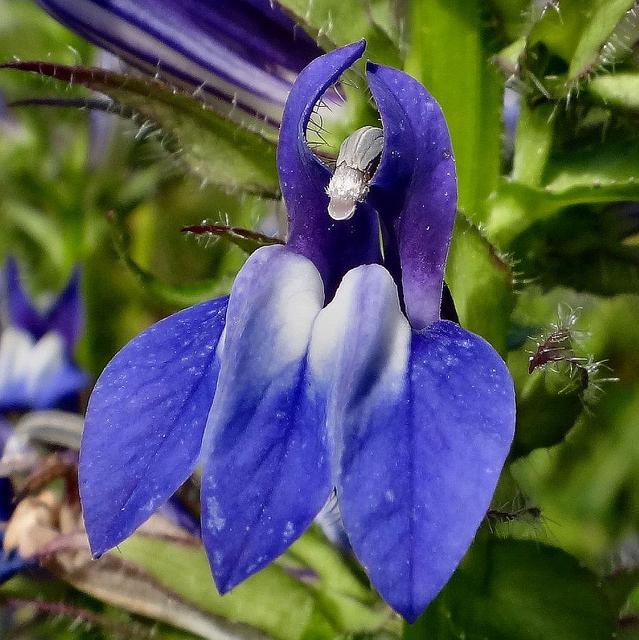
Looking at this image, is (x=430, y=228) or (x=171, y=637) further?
(x=171, y=637)

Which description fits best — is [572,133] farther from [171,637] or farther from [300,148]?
[171,637]

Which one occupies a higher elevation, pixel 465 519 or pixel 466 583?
pixel 465 519

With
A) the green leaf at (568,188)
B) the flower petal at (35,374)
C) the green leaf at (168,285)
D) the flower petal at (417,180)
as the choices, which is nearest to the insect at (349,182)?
the flower petal at (417,180)

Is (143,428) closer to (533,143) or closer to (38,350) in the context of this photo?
(533,143)

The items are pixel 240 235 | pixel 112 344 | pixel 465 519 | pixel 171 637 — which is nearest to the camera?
pixel 465 519

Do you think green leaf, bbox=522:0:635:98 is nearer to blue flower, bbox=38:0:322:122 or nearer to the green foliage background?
the green foliage background

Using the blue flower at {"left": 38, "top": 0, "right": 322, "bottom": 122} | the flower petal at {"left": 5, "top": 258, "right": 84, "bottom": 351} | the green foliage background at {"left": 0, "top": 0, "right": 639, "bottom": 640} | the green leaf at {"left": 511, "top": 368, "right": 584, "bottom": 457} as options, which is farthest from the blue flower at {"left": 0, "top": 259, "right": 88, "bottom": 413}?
the green leaf at {"left": 511, "top": 368, "right": 584, "bottom": 457}

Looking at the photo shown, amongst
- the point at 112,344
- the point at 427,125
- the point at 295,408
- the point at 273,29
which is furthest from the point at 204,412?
the point at 112,344
